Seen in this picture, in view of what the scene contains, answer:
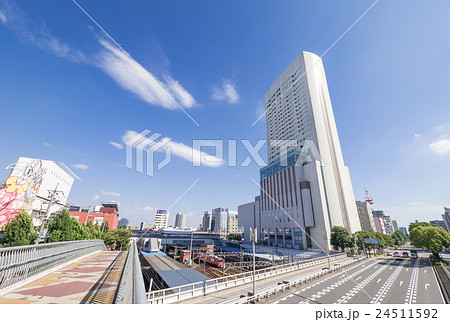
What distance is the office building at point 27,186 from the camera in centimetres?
4383

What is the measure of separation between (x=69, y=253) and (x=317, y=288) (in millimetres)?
20022

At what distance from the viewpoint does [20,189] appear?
47.8 metres

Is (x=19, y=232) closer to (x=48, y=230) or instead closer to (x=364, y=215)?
(x=48, y=230)

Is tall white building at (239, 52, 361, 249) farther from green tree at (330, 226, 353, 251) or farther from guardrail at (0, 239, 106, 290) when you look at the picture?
guardrail at (0, 239, 106, 290)

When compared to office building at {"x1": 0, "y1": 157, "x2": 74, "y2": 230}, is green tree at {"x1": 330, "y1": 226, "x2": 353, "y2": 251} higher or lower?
lower

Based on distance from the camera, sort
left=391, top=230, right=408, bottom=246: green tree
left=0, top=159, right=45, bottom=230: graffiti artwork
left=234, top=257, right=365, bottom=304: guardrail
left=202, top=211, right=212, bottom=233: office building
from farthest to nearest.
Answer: left=202, top=211, right=212, bottom=233: office building < left=391, top=230, right=408, bottom=246: green tree < left=0, top=159, right=45, bottom=230: graffiti artwork < left=234, top=257, right=365, bottom=304: guardrail

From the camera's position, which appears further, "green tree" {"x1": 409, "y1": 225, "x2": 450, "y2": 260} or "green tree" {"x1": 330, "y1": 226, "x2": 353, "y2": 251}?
"green tree" {"x1": 330, "y1": 226, "x2": 353, "y2": 251}

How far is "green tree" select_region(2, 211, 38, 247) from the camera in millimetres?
18484

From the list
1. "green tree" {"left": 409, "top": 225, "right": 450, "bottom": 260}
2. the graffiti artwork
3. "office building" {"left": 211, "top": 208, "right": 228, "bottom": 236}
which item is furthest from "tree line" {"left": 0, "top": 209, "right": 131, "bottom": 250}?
"office building" {"left": 211, "top": 208, "right": 228, "bottom": 236}

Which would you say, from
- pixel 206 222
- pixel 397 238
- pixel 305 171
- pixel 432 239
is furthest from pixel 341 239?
pixel 206 222

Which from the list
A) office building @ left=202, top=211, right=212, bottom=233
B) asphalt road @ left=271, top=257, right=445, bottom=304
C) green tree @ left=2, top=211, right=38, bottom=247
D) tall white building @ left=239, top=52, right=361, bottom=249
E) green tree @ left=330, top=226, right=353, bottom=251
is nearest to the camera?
asphalt road @ left=271, top=257, right=445, bottom=304

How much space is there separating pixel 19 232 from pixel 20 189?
4556cm

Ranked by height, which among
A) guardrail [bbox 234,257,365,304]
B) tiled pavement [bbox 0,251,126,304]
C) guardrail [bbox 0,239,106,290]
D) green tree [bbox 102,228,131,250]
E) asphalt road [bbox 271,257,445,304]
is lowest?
asphalt road [bbox 271,257,445,304]
